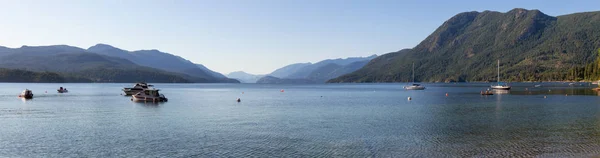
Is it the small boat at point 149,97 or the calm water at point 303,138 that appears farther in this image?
the small boat at point 149,97

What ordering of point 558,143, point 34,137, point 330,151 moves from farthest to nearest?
point 34,137 → point 558,143 → point 330,151

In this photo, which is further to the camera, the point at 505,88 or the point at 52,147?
the point at 505,88

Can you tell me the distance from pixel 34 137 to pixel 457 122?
45.2 metres

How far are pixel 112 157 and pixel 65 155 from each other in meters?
3.72

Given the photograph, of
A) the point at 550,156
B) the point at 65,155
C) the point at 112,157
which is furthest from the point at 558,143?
the point at 65,155

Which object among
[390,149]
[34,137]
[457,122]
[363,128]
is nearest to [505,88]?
[457,122]

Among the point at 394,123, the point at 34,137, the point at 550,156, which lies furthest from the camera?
the point at 394,123

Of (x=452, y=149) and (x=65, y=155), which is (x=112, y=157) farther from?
(x=452, y=149)

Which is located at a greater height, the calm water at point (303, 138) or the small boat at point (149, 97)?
the small boat at point (149, 97)

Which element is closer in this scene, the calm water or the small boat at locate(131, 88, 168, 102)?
the calm water

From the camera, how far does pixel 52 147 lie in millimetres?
35344

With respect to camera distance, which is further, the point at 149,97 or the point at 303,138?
the point at 149,97

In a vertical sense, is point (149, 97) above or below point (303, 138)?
above

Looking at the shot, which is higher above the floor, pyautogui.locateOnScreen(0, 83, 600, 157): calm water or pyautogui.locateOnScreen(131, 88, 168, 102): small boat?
pyautogui.locateOnScreen(131, 88, 168, 102): small boat
